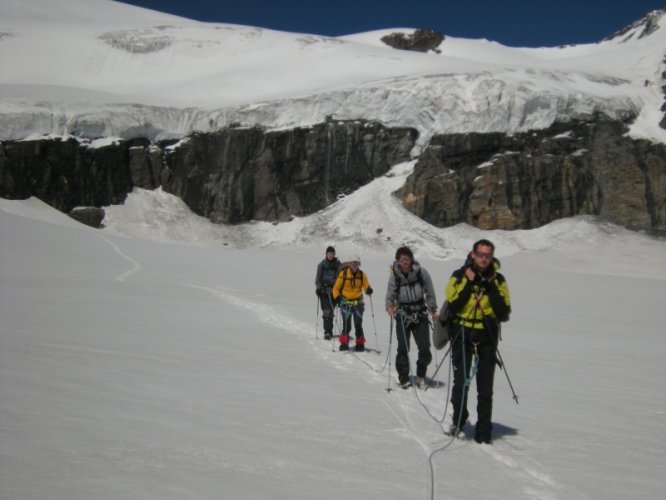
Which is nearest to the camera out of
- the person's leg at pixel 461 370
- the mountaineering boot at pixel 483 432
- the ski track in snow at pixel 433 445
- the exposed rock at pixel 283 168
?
the ski track in snow at pixel 433 445

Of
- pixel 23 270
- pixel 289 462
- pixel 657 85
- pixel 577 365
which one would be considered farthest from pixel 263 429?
pixel 657 85

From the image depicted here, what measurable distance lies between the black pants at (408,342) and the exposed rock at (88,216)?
185ft

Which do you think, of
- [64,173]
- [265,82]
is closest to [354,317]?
[64,173]

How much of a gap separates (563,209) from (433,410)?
57224 millimetres

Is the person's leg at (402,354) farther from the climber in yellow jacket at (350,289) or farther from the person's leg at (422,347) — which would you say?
the climber in yellow jacket at (350,289)

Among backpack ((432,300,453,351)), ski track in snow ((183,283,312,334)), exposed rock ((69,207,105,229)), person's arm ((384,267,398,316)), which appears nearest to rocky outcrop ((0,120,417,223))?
exposed rock ((69,207,105,229))

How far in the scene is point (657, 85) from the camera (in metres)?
66.1

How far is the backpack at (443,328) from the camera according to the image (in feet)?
18.7

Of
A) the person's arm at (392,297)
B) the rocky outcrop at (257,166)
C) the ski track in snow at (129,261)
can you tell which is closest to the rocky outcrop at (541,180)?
the rocky outcrop at (257,166)

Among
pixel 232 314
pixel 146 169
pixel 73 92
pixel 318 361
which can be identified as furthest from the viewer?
pixel 73 92

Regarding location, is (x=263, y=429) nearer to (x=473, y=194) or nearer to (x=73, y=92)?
(x=473, y=194)

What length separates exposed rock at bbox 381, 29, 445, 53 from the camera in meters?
121

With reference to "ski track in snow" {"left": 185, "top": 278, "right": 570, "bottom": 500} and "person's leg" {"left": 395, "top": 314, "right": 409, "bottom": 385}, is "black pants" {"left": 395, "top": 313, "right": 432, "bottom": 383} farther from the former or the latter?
"ski track in snow" {"left": 185, "top": 278, "right": 570, "bottom": 500}

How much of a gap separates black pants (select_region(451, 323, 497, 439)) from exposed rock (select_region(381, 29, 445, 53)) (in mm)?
123539
